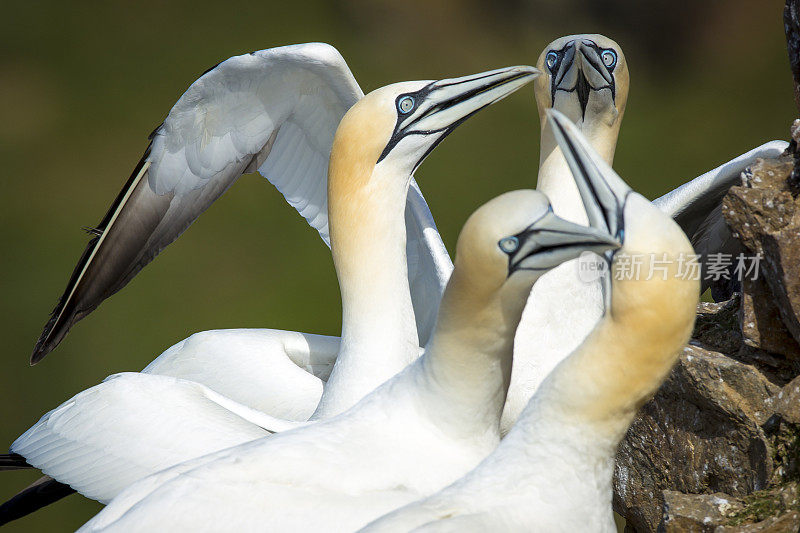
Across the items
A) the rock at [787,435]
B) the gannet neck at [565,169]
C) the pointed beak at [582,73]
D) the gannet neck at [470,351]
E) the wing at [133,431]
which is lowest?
the rock at [787,435]

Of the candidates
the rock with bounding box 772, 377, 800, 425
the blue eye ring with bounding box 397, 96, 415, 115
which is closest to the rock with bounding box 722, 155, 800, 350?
the rock with bounding box 772, 377, 800, 425

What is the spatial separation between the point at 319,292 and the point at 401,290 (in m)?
7.28

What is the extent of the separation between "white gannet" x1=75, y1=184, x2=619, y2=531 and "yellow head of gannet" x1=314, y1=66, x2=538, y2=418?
0.72 m

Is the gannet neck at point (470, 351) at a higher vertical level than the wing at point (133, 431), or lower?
higher

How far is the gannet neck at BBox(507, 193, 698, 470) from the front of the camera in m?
2.69

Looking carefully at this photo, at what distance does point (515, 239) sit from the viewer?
2998 millimetres

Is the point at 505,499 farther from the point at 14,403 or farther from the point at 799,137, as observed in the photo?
the point at 14,403

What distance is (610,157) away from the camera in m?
4.65

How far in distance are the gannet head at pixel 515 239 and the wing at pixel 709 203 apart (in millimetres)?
1988

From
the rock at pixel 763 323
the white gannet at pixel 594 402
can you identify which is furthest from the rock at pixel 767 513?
the rock at pixel 763 323

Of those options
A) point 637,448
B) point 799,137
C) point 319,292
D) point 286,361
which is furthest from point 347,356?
point 319,292

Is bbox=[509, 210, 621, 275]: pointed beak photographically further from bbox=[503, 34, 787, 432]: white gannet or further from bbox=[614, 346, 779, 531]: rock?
bbox=[503, 34, 787, 432]: white gannet

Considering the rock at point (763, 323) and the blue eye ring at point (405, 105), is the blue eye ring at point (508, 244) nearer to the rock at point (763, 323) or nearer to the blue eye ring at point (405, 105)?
the rock at point (763, 323)

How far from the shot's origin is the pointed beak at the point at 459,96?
13.4 ft
